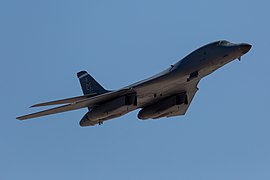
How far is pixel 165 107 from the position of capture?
42875 mm

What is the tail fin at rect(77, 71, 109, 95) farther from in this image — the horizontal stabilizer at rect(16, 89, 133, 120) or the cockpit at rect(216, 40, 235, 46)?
the cockpit at rect(216, 40, 235, 46)

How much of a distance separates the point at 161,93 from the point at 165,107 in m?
1.37

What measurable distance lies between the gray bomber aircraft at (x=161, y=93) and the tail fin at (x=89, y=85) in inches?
3.2

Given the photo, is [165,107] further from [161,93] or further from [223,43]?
[223,43]

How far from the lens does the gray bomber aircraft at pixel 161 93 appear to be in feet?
125

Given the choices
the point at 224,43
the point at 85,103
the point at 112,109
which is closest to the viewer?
the point at 224,43

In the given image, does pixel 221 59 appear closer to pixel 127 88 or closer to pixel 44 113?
pixel 127 88

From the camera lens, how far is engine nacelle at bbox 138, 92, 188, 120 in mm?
42719

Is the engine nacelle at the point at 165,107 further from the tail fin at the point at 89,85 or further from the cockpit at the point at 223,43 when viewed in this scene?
the cockpit at the point at 223,43

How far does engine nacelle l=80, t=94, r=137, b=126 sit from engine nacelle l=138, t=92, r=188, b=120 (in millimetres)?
2162

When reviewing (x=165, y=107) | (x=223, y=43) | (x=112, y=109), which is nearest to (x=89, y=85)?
(x=112, y=109)

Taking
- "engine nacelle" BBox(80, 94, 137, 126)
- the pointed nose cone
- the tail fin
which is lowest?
"engine nacelle" BBox(80, 94, 137, 126)

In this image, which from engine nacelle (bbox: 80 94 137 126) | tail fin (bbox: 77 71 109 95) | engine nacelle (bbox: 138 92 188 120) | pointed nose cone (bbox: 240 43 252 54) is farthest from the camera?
tail fin (bbox: 77 71 109 95)

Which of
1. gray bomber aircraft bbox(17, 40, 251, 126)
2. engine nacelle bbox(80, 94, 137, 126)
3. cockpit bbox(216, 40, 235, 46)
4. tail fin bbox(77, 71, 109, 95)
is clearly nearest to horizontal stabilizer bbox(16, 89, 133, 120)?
gray bomber aircraft bbox(17, 40, 251, 126)
